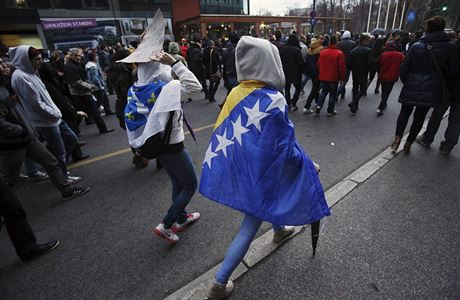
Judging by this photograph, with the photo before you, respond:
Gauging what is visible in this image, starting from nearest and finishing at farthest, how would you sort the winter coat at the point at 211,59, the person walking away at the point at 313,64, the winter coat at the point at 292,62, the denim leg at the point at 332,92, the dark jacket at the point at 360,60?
the denim leg at the point at 332,92, the dark jacket at the point at 360,60, the winter coat at the point at 292,62, the person walking away at the point at 313,64, the winter coat at the point at 211,59

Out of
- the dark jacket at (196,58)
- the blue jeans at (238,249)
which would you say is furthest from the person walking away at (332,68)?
the blue jeans at (238,249)

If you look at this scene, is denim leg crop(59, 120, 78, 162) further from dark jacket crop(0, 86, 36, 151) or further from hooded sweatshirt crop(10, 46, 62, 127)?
dark jacket crop(0, 86, 36, 151)

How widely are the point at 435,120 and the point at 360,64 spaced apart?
2.78 metres

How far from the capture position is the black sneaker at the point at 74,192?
11.7ft

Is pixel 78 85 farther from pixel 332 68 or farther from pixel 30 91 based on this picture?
pixel 332 68

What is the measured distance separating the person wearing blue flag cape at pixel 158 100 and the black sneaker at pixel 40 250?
4.96 ft

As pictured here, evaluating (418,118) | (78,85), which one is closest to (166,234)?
(418,118)

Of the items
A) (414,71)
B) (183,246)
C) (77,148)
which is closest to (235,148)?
(183,246)

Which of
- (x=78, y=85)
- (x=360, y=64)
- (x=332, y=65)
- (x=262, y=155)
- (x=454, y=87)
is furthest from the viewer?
(x=360, y=64)

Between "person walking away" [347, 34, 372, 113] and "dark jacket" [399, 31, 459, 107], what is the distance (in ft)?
8.61

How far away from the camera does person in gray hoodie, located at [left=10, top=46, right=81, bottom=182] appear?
323 centimetres

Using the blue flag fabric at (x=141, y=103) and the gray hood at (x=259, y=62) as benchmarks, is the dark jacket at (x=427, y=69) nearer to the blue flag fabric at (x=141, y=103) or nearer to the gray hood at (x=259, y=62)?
the gray hood at (x=259, y=62)

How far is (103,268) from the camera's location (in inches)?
94.4

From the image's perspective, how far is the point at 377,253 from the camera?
2371 millimetres
